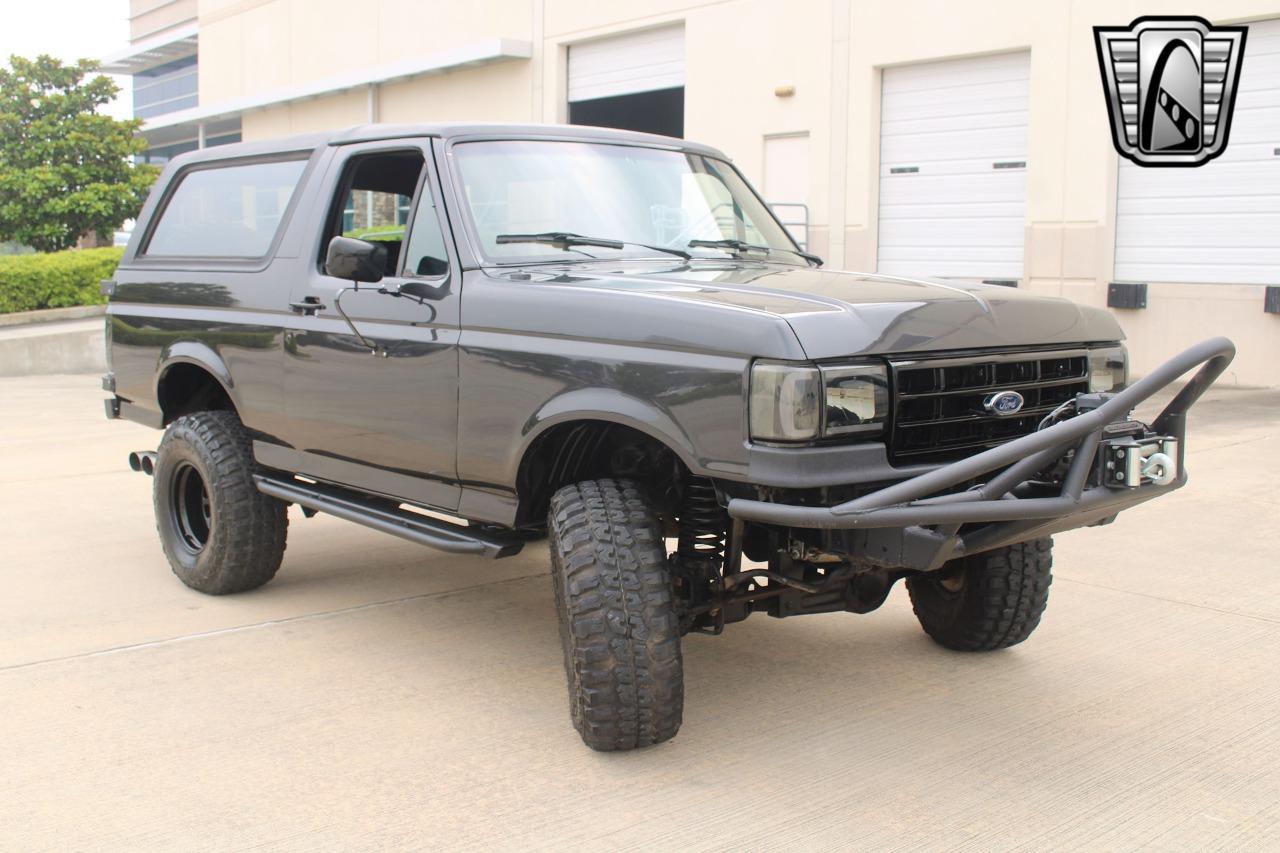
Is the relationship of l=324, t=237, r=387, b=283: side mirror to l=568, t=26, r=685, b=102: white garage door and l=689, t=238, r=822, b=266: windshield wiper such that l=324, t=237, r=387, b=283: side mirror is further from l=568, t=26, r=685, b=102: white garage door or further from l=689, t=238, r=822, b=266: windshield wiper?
l=568, t=26, r=685, b=102: white garage door

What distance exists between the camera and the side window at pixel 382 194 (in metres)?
5.30

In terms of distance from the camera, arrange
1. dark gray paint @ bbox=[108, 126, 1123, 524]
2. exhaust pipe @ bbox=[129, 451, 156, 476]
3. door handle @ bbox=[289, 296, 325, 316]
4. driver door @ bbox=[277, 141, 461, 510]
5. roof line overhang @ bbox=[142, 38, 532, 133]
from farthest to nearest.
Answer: roof line overhang @ bbox=[142, 38, 532, 133] → exhaust pipe @ bbox=[129, 451, 156, 476] → door handle @ bbox=[289, 296, 325, 316] → driver door @ bbox=[277, 141, 461, 510] → dark gray paint @ bbox=[108, 126, 1123, 524]

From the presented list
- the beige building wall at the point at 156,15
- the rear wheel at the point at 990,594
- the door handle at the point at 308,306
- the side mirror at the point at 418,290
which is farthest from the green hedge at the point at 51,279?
the beige building wall at the point at 156,15

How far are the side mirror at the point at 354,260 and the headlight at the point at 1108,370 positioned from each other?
2.55 metres

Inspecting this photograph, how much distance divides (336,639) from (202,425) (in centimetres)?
126

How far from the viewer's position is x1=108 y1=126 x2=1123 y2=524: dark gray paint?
363 centimetres

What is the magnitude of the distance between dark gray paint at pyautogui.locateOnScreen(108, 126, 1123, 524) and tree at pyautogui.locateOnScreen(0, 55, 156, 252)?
20516 mm

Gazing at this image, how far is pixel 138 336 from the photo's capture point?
6211 mm

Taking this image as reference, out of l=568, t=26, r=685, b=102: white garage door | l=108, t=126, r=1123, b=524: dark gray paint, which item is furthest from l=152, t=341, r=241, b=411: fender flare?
l=568, t=26, r=685, b=102: white garage door

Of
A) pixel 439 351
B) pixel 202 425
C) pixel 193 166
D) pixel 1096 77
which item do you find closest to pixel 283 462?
pixel 202 425

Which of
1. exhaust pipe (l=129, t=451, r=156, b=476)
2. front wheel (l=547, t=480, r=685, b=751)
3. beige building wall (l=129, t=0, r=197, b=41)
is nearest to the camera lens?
front wheel (l=547, t=480, r=685, b=751)

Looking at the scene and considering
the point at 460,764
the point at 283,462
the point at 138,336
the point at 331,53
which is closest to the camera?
the point at 460,764

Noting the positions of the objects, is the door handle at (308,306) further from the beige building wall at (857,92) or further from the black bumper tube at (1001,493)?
the beige building wall at (857,92)

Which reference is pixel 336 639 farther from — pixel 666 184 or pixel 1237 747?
pixel 1237 747
